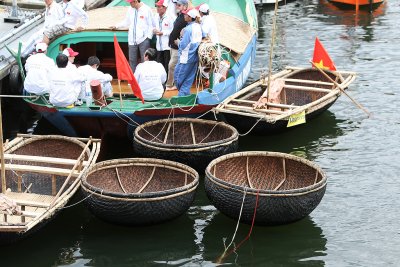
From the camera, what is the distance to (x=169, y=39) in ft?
53.1

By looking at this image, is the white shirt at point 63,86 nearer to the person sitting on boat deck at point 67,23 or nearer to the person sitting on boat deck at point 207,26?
the person sitting on boat deck at point 67,23

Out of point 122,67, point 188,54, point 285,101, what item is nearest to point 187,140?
point 188,54

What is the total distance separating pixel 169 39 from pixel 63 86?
2.71 meters

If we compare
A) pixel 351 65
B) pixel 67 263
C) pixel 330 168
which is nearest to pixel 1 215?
pixel 67 263

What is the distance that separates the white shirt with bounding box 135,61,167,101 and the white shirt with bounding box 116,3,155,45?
1.30 metres

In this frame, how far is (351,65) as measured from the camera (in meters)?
21.1

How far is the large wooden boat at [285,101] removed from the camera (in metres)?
15.3

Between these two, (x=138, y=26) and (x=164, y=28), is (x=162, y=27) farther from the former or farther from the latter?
(x=138, y=26)

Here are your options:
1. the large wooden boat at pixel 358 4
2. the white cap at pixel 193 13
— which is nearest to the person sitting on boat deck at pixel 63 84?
the white cap at pixel 193 13

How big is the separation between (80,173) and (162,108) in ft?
8.50

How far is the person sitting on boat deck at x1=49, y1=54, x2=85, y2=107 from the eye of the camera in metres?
14.5

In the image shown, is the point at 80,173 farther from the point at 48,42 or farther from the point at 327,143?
the point at 327,143

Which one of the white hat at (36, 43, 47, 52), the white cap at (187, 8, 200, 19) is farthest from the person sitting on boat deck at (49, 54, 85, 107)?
the white cap at (187, 8, 200, 19)

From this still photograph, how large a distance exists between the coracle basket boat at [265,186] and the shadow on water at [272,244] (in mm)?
383
